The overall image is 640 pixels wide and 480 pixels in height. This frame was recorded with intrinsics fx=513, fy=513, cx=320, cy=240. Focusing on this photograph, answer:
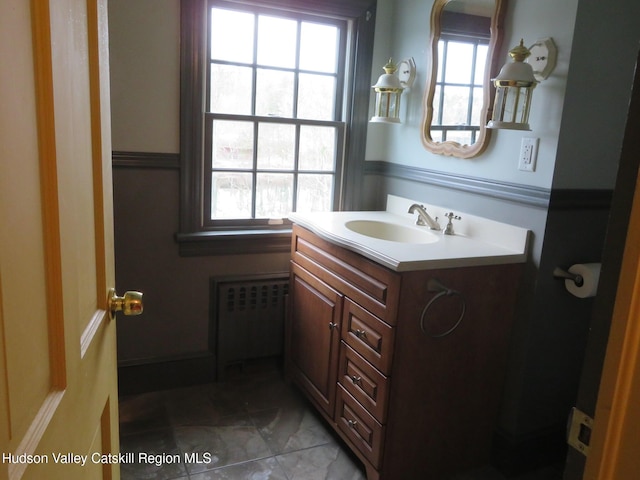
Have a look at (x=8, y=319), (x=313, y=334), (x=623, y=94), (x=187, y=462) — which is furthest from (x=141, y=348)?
(x=623, y=94)

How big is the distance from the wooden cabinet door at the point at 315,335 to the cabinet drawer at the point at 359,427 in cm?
8

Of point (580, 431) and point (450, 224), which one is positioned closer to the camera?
point (580, 431)

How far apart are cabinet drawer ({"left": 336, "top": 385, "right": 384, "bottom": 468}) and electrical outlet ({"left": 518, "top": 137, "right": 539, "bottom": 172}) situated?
1068 millimetres

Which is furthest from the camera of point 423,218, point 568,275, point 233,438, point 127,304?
point 423,218

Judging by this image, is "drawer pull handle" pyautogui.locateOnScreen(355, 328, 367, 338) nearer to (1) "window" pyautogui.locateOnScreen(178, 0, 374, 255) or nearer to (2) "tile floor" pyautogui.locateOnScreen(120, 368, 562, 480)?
(2) "tile floor" pyautogui.locateOnScreen(120, 368, 562, 480)

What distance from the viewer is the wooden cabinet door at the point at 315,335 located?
210 cm

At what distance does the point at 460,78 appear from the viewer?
7.24 feet

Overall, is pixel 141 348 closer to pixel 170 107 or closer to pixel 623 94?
pixel 170 107

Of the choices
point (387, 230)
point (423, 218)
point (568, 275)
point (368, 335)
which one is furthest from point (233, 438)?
point (568, 275)

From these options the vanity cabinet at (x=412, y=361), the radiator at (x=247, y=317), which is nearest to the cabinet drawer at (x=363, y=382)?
the vanity cabinet at (x=412, y=361)

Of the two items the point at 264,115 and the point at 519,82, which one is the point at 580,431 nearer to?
the point at 519,82

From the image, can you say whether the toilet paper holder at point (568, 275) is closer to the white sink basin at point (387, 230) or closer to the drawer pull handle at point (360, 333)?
the white sink basin at point (387, 230)

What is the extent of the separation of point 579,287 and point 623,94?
2.34 feet

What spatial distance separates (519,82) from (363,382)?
46.9 inches
